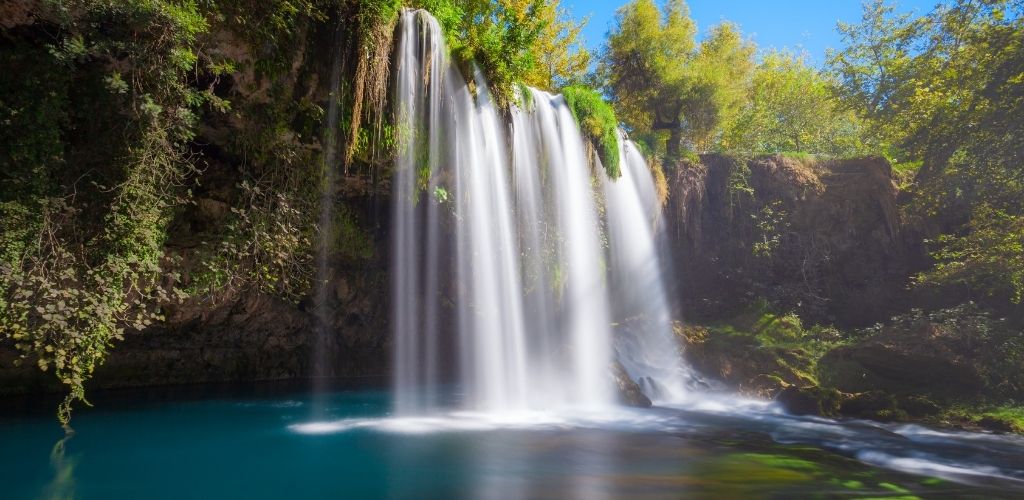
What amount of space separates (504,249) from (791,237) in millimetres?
12590

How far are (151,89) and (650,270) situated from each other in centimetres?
1537

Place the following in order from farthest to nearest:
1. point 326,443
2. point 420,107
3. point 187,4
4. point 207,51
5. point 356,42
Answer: point 420,107 < point 356,42 < point 326,443 < point 207,51 < point 187,4

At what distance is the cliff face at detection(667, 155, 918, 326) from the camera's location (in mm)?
18219

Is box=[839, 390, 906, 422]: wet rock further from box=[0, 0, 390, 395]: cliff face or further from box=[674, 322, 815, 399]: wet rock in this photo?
box=[0, 0, 390, 395]: cliff face

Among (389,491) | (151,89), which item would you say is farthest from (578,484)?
(151,89)

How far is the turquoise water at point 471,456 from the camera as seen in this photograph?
589 cm

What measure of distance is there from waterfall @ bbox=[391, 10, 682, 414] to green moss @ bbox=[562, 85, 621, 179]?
14.9 inches

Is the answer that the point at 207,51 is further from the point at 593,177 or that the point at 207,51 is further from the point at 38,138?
the point at 593,177

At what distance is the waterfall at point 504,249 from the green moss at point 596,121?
1.24 ft

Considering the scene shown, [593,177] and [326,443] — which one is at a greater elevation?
[593,177]

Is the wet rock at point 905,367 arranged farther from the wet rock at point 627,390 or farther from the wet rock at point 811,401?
the wet rock at point 627,390

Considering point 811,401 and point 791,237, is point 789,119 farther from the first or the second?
point 811,401

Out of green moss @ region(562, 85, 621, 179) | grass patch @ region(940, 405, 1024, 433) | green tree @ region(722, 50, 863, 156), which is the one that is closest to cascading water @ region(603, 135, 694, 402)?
green moss @ region(562, 85, 621, 179)

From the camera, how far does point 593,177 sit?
14523 mm
